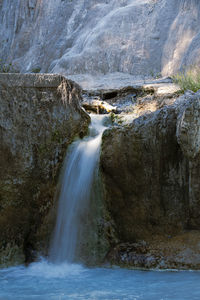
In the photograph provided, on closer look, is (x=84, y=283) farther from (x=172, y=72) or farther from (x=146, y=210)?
(x=172, y=72)

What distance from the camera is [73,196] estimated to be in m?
5.71

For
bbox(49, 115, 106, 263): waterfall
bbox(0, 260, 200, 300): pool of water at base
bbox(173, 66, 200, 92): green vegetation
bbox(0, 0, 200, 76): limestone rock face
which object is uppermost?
bbox(0, 0, 200, 76): limestone rock face

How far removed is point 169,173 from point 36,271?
7.43 ft

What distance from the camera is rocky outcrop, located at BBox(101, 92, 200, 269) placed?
15.9ft

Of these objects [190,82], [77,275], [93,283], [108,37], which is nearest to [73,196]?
[77,275]

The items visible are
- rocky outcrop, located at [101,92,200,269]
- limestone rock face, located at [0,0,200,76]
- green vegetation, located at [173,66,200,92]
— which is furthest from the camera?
limestone rock face, located at [0,0,200,76]

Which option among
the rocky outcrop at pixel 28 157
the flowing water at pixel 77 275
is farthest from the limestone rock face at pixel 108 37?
the flowing water at pixel 77 275

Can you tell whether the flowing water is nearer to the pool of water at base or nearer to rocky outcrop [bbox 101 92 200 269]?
the pool of water at base

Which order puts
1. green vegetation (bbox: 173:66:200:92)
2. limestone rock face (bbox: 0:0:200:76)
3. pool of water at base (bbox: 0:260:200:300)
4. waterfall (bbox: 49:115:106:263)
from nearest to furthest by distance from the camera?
pool of water at base (bbox: 0:260:200:300) → waterfall (bbox: 49:115:106:263) → green vegetation (bbox: 173:66:200:92) → limestone rock face (bbox: 0:0:200:76)

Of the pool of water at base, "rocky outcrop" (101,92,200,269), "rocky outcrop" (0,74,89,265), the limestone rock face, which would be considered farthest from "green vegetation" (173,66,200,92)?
the pool of water at base

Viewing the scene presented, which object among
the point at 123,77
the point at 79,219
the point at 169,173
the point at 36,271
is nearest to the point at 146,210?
the point at 169,173

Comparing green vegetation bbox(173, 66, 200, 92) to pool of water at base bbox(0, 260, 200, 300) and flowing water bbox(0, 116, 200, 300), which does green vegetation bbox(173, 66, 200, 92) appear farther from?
pool of water at base bbox(0, 260, 200, 300)

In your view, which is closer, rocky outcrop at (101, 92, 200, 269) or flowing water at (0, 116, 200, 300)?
flowing water at (0, 116, 200, 300)

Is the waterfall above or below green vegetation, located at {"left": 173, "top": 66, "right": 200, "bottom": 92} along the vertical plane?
below
